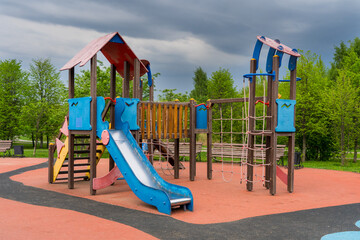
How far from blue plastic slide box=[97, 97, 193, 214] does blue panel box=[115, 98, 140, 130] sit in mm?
32

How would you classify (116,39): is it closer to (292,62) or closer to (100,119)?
(100,119)

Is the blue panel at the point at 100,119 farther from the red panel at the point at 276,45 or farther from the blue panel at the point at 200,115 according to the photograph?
the red panel at the point at 276,45

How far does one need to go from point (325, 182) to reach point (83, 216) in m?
8.18

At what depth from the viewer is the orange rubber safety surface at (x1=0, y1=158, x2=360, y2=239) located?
18.2ft

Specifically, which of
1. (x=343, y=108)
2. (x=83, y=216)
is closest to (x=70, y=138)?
(x=83, y=216)

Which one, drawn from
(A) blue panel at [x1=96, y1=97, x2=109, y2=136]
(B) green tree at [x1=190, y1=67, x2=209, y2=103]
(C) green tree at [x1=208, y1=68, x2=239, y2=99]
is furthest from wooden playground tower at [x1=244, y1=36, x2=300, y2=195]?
(B) green tree at [x1=190, y1=67, x2=209, y2=103]

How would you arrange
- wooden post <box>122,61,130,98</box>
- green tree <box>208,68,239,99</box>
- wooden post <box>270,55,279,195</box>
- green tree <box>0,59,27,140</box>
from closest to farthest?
wooden post <box>270,55,279,195</box>, wooden post <box>122,61,130,98</box>, green tree <box>208,68,239,99</box>, green tree <box>0,59,27,140</box>

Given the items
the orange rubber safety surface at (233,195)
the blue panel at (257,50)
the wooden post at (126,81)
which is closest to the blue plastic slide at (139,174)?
the orange rubber safety surface at (233,195)

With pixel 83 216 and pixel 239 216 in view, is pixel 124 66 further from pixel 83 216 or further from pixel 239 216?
pixel 239 216

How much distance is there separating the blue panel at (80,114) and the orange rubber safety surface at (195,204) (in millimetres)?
1815

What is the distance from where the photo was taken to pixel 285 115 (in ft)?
29.4

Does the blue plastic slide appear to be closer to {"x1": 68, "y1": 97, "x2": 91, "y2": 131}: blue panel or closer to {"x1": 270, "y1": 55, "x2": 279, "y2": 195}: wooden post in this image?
{"x1": 68, "y1": 97, "x2": 91, "y2": 131}: blue panel

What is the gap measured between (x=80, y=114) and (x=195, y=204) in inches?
161

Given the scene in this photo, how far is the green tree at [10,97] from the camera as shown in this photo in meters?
30.8
